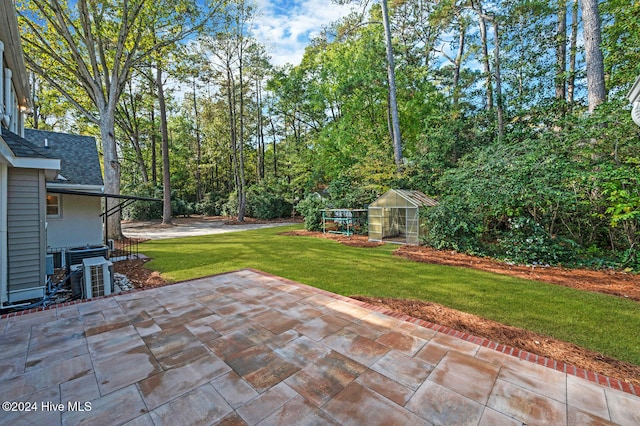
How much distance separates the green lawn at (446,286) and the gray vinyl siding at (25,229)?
218cm

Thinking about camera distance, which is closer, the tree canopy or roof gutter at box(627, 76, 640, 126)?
roof gutter at box(627, 76, 640, 126)

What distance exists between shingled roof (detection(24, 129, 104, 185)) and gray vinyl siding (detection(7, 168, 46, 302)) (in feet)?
13.8

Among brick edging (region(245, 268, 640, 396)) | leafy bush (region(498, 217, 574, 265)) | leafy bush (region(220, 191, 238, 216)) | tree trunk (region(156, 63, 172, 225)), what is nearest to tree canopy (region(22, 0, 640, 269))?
leafy bush (region(498, 217, 574, 265))

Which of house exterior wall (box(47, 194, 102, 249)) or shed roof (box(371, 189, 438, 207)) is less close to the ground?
shed roof (box(371, 189, 438, 207))

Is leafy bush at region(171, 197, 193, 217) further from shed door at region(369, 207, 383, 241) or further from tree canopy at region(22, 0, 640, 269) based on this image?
shed door at region(369, 207, 383, 241)

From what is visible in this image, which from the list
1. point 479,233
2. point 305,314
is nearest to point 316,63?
point 479,233

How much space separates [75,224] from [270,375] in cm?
997

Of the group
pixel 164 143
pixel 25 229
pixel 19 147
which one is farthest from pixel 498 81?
pixel 164 143

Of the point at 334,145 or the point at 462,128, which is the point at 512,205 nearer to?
the point at 462,128

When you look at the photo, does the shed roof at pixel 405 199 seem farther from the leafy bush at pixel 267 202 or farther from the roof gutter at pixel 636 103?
the leafy bush at pixel 267 202

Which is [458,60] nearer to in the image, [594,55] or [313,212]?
[594,55]

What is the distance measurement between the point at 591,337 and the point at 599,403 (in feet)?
5.64

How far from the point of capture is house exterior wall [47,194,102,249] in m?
8.25

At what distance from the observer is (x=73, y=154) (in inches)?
386
